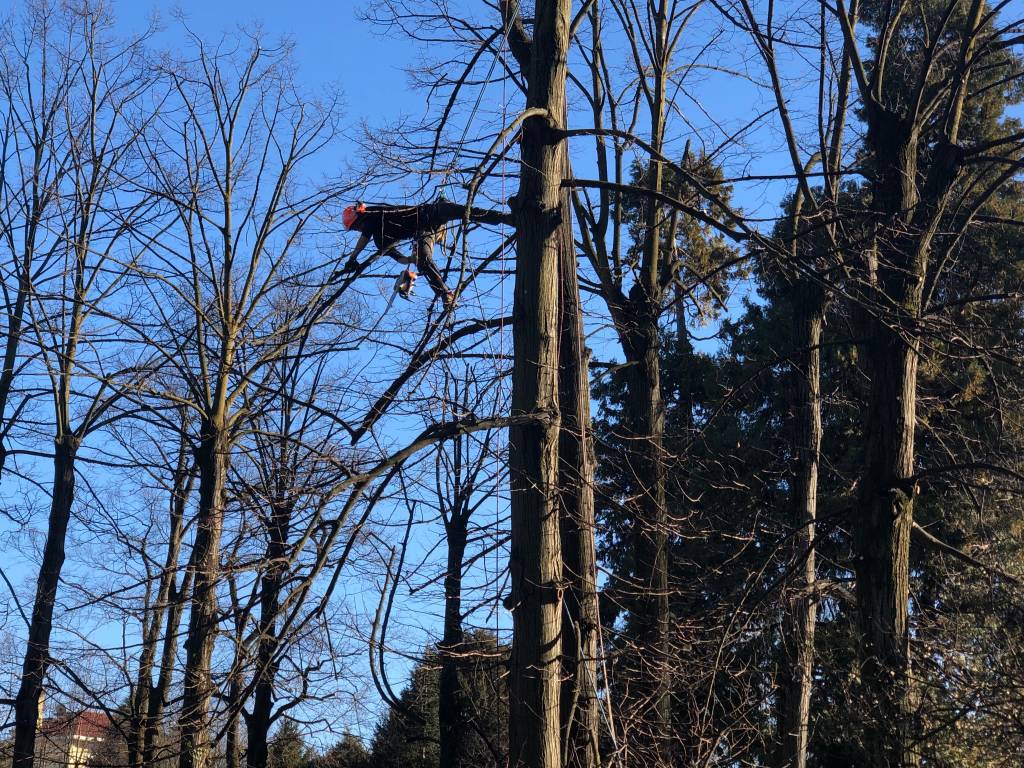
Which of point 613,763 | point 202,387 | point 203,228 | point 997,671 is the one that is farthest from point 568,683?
point 203,228

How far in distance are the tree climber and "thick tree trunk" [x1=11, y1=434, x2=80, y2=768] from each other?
8106 millimetres

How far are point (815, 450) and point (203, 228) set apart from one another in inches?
324

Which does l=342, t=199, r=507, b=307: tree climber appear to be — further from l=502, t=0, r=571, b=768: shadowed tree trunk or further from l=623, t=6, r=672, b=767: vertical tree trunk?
l=623, t=6, r=672, b=767: vertical tree trunk

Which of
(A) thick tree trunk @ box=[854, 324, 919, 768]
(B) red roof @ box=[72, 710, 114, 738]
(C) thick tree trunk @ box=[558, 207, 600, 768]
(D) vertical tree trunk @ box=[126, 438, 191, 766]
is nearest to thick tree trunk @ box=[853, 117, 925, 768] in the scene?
(A) thick tree trunk @ box=[854, 324, 919, 768]

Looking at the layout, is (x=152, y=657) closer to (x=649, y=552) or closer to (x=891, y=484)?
(x=649, y=552)

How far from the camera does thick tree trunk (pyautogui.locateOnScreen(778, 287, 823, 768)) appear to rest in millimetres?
11125

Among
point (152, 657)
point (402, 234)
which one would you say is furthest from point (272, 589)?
point (152, 657)

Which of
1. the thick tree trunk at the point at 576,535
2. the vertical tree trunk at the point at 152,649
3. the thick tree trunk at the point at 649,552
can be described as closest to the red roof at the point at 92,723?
the vertical tree trunk at the point at 152,649

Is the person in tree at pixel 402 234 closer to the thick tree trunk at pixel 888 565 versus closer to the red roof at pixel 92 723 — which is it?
the thick tree trunk at pixel 888 565

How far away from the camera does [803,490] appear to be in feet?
41.2

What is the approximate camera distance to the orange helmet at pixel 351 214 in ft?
22.3

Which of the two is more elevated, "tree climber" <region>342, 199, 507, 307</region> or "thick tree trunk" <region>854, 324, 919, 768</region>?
"tree climber" <region>342, 199, 507, 307</region>

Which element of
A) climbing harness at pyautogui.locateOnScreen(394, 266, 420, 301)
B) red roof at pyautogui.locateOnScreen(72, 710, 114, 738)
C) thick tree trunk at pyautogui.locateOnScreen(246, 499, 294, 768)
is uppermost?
climbing harness at pyautogui.locateOnScreen(394, 266, 420, 301)

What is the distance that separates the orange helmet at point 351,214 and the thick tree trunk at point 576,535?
132cm
